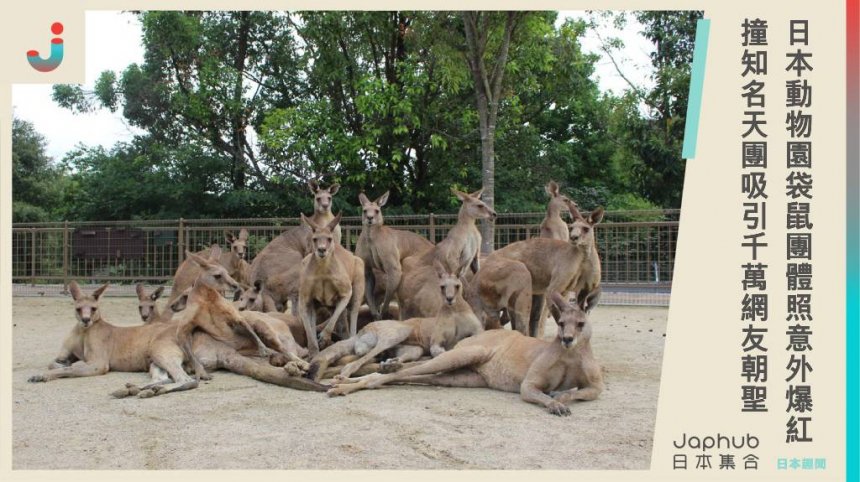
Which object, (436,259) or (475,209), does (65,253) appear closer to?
(475,209)

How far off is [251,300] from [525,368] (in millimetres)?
4460

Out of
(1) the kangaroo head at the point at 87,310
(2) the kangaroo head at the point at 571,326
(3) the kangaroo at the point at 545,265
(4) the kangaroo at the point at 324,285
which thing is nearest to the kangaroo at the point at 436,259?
(3) the kangaroo at the point at 545,265

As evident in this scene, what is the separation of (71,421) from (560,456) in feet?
A: 12.5

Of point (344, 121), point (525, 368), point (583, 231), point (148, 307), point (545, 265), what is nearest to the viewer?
point (525, 368)

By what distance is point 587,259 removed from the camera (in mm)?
9211

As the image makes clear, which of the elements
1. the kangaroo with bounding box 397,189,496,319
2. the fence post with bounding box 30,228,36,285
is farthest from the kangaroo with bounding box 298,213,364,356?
the fence post with bounding box 30,228,36,285

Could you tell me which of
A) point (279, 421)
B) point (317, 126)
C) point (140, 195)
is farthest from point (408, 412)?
point (140, 195)

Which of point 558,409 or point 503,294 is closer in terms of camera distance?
point 558,409

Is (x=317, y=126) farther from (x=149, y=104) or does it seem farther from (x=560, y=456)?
(x=560, y=456)

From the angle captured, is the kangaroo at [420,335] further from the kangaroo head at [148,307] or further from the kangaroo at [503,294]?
the kangaroo head at [148,307]

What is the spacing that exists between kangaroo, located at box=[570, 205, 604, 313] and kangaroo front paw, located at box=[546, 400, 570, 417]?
8.80 feet

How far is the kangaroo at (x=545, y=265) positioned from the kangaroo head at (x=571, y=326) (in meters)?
2.15

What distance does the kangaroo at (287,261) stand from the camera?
1036cm

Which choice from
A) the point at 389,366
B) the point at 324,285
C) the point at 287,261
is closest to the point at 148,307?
the point at 287,261
